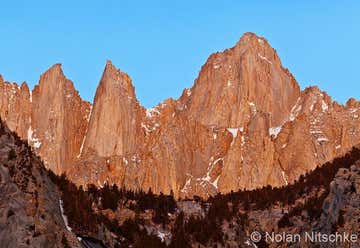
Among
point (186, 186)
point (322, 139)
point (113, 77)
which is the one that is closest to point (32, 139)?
point (113, 77)

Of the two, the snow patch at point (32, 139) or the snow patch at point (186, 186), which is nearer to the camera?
the snow patch at point (186, 186)

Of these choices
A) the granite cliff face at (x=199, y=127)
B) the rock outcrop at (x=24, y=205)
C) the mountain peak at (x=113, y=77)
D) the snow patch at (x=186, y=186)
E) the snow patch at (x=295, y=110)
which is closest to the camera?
the rock outcrop at (x=24, y=205)

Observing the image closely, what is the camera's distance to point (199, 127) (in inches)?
6590

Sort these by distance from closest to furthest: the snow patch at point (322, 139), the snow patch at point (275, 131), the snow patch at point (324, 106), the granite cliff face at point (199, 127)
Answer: the granite cliff face at point (199, 127) → the snow patch at point (322, 139) → the snow patch at point (275, 131) → the snow patch at point (324, 106)

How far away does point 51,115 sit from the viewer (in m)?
172

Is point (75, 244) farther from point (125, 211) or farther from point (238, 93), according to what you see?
point (238, 93)

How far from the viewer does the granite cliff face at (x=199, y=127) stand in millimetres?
153875

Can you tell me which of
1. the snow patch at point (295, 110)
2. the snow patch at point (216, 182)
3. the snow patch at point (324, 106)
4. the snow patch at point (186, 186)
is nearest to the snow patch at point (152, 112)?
the snow patch at point (186, 186)

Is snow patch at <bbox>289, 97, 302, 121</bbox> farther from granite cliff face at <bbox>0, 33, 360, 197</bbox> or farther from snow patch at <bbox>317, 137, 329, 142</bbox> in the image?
snow patch at <bbox>317, 137, 329, 142</bbox>

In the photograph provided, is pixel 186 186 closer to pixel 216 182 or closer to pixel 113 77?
pixel 216 182

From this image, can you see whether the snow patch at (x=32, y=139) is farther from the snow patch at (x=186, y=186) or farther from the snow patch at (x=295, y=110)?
the snow patch at (x=295, y=110)

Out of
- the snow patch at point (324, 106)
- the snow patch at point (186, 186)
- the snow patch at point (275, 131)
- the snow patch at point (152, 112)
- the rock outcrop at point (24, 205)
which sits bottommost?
the rock outcrop at point (24, 205)

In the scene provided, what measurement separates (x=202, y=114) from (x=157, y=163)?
27.7m

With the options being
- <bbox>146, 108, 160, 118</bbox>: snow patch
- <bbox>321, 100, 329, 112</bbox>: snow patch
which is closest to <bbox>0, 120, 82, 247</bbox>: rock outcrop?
<bbox>321, 100, 329, 112</bbox>: snow patch
